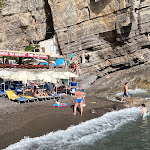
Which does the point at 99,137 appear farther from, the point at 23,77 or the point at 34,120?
the point at 23,77

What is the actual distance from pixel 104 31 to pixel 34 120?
1019 inches

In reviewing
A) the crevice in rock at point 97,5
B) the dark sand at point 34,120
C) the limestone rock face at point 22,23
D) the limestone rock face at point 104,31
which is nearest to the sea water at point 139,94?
the dark sand at point 34,120

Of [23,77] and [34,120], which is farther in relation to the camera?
[23,77]

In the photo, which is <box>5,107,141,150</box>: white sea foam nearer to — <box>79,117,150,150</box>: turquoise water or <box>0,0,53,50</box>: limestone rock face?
<box>79,117,150,150</box>: turquoise water

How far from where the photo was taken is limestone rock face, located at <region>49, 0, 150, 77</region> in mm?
30031

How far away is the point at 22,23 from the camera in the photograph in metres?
44.2

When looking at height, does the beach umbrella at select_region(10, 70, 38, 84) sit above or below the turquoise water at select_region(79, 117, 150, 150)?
above

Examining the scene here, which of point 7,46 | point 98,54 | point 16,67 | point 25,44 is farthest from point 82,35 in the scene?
point 7,46

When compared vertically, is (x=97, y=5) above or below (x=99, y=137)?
above

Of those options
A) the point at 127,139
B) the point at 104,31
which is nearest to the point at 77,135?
the point at 127,139

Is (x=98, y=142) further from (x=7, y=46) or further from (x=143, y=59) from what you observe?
(x=7, y=46)

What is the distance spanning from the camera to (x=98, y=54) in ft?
109

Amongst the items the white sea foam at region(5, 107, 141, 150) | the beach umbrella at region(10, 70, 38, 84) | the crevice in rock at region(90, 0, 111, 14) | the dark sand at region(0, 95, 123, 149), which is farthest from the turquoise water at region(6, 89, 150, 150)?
the crevice in rock at region(90, 0, 111, 14)

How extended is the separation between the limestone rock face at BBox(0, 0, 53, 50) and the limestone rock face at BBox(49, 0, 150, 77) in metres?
6.54
